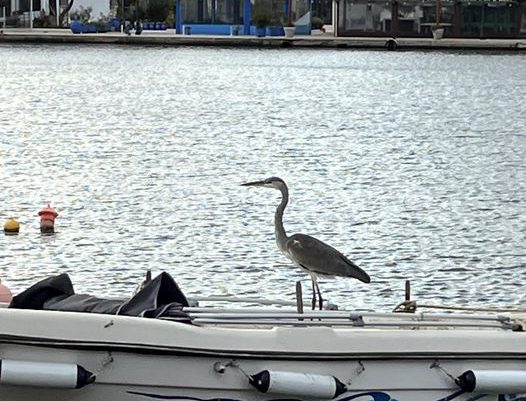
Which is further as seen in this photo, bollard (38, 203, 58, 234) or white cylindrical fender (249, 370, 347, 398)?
bollard (38, 203, 58, 234)

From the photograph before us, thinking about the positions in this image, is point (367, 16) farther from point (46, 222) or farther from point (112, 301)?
point (112, 301)

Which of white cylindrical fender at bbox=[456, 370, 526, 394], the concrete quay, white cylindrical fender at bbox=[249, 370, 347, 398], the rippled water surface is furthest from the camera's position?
the concrete quay

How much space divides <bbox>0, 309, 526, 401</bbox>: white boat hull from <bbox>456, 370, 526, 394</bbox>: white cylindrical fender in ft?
0.13

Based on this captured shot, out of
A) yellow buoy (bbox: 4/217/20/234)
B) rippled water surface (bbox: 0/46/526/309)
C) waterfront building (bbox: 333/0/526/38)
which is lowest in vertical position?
rippled water surface (bbox: 0/46/526/309)

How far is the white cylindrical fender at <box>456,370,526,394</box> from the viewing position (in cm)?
732

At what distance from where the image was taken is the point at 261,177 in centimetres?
2662

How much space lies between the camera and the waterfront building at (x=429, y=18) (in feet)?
263

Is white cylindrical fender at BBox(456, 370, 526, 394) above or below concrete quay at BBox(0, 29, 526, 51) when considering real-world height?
above

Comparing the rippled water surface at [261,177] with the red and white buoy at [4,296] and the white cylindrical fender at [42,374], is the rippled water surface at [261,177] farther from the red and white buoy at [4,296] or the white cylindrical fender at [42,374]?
the white cylindrical fender at [42,374]

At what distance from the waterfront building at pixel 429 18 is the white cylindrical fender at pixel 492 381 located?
7256 centimetres

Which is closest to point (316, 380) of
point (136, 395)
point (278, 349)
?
point (278, 349)

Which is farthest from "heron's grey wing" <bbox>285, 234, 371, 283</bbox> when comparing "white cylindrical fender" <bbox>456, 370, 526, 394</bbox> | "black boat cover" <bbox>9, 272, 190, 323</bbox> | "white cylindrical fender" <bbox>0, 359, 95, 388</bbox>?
"white cylindrical fender" <bbox>0, 359, 95, 388</bbox>

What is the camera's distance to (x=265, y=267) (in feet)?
54.5

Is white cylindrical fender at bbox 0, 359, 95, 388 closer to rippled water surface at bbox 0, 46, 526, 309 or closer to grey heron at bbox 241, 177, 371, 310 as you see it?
grey heron at bbox 241, 177, 371, 310
